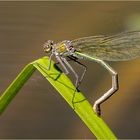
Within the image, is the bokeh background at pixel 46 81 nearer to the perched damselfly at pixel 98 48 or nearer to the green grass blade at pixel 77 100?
the perched damselfly at pixel 98 48

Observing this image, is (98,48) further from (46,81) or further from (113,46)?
(46,81)

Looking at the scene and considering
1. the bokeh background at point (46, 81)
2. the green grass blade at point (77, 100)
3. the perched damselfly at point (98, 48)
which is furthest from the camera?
the bokeh background at point (46, 81)

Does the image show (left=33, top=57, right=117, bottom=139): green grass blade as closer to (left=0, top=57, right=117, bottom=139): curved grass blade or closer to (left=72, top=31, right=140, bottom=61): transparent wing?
(left=0, top=57, right=117, bottom=139): curved grass blade

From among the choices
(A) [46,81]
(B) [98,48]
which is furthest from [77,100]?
(A) [46,81]

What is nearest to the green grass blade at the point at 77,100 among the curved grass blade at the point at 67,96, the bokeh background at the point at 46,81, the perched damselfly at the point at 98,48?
the curved grass blade at the point at 67,96

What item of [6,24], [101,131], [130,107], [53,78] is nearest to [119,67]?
[130,107]

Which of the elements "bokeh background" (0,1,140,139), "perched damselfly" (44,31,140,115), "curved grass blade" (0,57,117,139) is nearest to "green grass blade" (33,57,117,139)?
"curved grass blade" (0,57,117,139)
